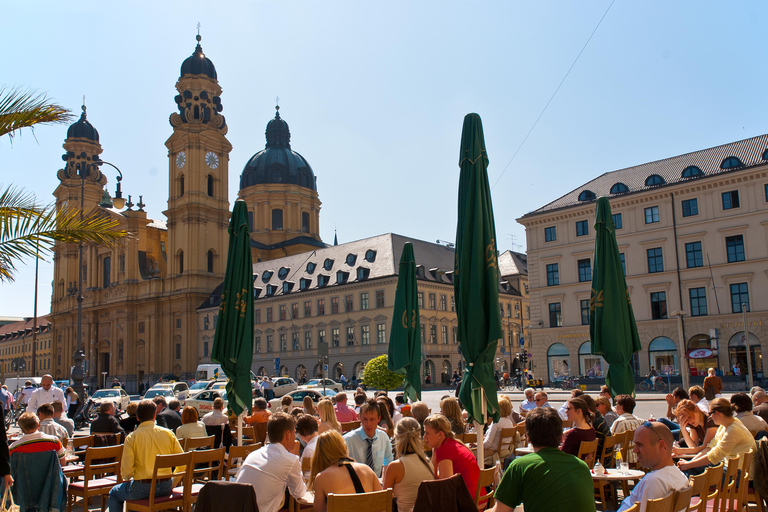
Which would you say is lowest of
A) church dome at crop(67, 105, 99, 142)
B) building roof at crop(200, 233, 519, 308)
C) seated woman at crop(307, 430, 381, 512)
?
seated woman at crop(307, 430, 381, 512)

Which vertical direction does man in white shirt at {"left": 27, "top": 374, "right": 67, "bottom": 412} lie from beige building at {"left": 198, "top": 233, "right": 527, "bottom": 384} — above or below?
below

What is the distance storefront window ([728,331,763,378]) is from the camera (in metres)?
39.3

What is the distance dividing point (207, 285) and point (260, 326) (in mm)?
10337

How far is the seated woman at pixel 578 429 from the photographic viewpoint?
7887 millimetres

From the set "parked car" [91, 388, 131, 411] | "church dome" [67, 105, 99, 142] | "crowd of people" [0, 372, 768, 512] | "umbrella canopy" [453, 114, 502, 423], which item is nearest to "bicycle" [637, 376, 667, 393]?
"parked car" [91, 388, 131, 411]

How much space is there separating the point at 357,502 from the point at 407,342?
899 centimetres

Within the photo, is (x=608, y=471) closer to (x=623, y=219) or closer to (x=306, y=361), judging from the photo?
(x=623, y=219)

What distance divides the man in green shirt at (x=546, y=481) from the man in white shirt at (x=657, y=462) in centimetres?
80

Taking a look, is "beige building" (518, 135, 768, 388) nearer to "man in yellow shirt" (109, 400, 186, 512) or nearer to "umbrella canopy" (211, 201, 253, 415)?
"umbrella canopy" (211, 201, 253, 415)

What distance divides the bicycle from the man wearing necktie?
35312 millimetres

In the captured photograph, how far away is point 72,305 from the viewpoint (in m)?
89.0

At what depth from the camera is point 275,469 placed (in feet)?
20.5

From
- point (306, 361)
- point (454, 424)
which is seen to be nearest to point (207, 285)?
point (306, 361)

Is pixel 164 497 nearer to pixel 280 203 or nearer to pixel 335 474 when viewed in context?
pixel 335 474
